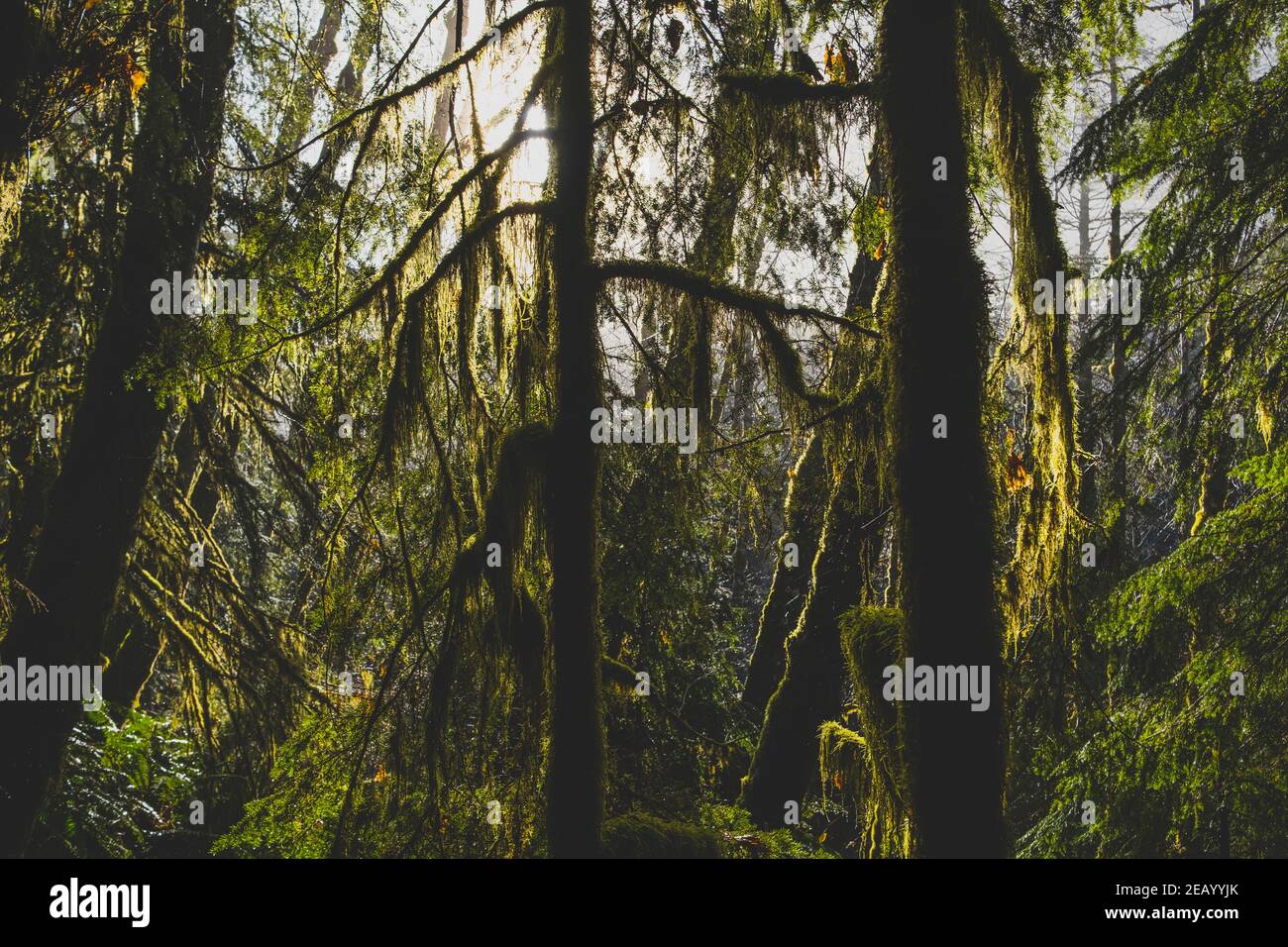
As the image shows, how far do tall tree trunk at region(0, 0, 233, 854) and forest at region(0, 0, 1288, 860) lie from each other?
0.03 m

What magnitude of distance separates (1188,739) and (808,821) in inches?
137

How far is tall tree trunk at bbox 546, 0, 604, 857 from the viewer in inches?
165

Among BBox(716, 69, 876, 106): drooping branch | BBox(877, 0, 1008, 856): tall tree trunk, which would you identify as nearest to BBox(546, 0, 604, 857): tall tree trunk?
BBox(716, 69, 876, 106): drooping branch

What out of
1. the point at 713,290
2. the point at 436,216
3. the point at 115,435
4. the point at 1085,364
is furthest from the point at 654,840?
the point at 1085,364

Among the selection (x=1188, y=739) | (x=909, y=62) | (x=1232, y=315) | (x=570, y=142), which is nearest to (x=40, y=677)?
(x=570, y=142)

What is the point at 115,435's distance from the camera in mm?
5773

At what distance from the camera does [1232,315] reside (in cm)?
614

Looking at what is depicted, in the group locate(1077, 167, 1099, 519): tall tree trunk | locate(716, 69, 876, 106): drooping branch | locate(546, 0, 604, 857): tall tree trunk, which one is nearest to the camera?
locate(546, 0, 604, 857): tall tree trunk

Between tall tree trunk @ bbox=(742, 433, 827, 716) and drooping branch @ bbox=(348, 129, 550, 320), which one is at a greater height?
drooping branch @ bbox=(348, 129, 550, 320)

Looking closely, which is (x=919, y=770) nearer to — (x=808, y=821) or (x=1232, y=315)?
(x=1232, y=315)

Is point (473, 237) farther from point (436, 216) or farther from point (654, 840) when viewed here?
point (654, 840)

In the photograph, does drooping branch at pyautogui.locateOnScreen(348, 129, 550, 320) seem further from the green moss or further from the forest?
the green moss

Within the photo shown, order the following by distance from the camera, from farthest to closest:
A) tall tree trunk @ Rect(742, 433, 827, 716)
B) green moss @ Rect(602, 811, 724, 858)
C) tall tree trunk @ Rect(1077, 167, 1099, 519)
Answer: tall tree trunk @ Rect(742, 433, 827, 716)
tall tree trunk @ Rect(1077, 167, 1099, 519)
green moss @ Rect(602, 811, 724, 858)

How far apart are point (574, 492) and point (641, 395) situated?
1.81m
